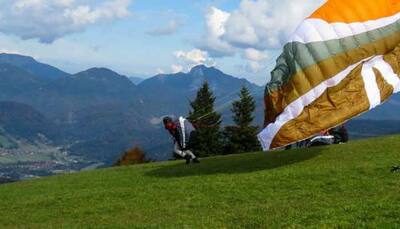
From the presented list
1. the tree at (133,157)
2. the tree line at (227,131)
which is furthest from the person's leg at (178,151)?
the tree at (133,157)

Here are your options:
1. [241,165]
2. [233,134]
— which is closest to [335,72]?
[241,165]

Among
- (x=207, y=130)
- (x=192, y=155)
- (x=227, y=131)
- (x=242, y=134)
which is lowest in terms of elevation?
(x=192, y=155)

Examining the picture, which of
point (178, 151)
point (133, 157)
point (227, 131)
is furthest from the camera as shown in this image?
point (133, 157)

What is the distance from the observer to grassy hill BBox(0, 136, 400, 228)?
46.1ft

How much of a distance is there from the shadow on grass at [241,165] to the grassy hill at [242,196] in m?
0.06

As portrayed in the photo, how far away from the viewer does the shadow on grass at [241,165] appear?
24.8 m

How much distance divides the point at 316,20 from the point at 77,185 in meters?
14.4

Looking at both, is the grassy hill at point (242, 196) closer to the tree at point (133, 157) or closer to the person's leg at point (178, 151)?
the person's leg at point (178, 151)

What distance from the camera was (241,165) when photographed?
87.1 feet

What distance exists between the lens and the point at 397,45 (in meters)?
21.2

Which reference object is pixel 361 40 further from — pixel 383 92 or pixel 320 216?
pixel 320 216

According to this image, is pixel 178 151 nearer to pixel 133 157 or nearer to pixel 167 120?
pixel 167 120

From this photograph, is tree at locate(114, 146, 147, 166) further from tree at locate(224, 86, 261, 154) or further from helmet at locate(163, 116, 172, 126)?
helmet at locate(163, 116, 172, 126)

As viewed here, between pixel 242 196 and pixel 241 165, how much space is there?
8.06 meters
